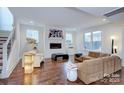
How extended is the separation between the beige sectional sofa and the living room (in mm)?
40

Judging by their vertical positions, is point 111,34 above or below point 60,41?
above

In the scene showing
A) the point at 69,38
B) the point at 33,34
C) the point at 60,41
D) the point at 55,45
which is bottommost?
the point at 55,45

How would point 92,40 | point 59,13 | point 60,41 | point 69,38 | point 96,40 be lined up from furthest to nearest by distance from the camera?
1. point 69,38
2. point 60,41
3. point 92,40
4. point 96,40
5. point 59,13

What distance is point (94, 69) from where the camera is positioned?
3.67 meters

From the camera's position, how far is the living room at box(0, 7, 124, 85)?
4445 mm

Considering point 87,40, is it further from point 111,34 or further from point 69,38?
point 111,34

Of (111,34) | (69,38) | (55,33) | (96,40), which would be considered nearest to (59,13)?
(111,34)

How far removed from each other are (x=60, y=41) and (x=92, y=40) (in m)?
2.51

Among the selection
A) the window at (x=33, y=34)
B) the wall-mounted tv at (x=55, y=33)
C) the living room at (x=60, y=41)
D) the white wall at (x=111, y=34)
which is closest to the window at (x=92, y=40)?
the living room at (x=60, y=41)

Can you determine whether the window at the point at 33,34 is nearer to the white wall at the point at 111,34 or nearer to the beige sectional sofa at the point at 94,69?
the white wall at the point at 111,34

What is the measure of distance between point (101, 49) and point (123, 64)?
180 centimetres

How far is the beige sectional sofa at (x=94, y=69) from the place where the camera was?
351cm

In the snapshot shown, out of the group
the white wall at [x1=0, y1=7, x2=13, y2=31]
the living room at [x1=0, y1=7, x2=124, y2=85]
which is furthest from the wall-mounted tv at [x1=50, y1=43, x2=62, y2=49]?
the white wall at [x1=0, y1=7, x2=13, y2=31]
